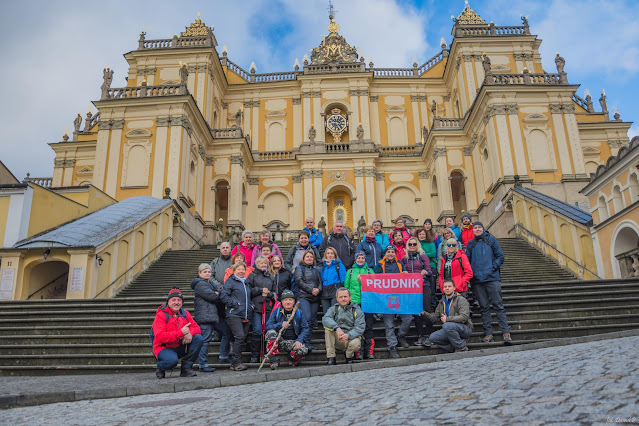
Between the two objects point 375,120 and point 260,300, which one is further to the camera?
point 375,120

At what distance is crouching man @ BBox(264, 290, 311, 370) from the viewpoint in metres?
7.00

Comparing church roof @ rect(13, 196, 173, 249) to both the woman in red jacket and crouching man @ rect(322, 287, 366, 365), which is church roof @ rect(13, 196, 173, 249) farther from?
the woman in red jacket

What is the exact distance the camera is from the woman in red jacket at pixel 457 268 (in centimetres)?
780

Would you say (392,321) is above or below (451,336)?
above

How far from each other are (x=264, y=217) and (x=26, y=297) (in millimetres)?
17366

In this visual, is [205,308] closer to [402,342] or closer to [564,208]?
[402,342]

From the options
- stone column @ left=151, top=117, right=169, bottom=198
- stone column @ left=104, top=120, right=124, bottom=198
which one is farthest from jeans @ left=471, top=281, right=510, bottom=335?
stone column @ left=104, top=120, right=124, bottom=198

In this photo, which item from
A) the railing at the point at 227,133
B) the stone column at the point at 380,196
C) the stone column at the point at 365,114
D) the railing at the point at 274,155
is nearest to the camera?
the railing at the point at 227,133

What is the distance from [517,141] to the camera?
22.9 m

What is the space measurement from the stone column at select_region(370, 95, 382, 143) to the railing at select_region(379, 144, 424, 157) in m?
0.76

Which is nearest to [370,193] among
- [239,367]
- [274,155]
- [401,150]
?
[401,150]

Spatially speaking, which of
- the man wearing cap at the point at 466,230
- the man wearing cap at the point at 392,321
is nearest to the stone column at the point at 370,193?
the man wearing cap at the point at 466,230

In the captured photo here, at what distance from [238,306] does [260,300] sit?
46 centimetres

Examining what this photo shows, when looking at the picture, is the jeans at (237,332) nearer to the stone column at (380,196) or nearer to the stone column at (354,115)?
the stone column at (380,196)
